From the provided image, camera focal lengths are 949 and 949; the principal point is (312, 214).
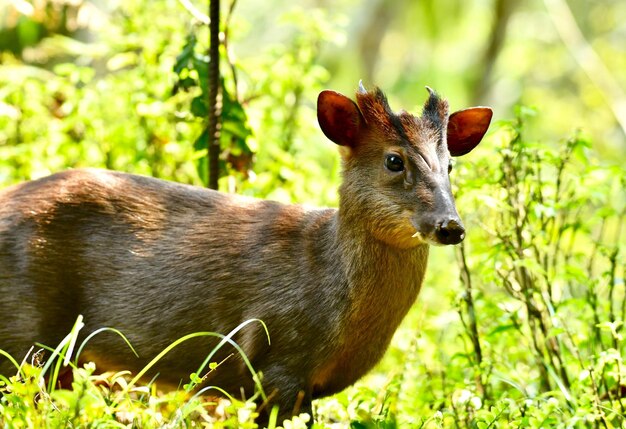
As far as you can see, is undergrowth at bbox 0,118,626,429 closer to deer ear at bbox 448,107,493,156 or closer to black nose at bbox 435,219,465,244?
deer ear at bbox 448,107,493,156

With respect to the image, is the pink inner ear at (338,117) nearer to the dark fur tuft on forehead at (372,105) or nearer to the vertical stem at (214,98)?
the dark fur tuft on forehead at (372,105)

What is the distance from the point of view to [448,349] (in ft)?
28.0

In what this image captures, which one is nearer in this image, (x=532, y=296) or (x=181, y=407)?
(x=181, y=407)

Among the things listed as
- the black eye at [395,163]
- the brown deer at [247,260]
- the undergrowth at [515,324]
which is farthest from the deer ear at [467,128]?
the black eye at [395,163]

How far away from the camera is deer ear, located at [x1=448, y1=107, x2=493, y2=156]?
16.3 ft

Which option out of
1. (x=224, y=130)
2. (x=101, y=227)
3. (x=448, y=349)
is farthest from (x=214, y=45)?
(x=448, y=349)

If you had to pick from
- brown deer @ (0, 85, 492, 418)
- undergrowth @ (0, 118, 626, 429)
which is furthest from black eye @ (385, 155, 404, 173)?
undergrowth @ (0, 118, 626, 429)

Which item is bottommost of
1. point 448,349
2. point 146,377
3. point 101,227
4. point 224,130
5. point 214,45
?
point 448,349

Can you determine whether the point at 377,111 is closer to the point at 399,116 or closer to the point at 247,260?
the point at 399,116

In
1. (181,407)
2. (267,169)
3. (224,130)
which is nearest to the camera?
(181,407)

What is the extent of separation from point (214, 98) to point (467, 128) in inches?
69.1

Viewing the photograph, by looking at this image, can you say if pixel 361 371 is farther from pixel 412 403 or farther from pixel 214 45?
pixel 214 45

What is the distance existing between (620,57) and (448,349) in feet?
48.1

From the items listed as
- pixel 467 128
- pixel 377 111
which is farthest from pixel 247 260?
pixel 467 128
